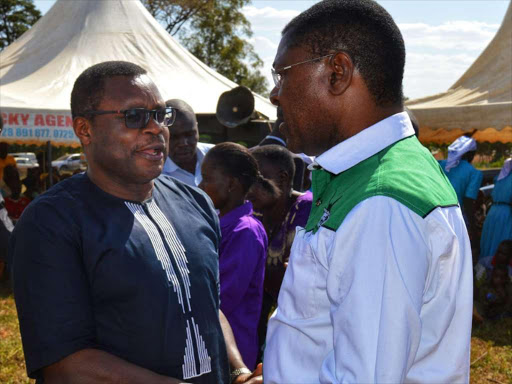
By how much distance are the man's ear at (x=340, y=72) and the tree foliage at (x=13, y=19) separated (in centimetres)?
4279

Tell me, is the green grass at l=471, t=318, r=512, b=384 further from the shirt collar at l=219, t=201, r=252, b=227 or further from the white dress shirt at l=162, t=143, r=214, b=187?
the shirt collar at l=219, t=201, r=252, b=227

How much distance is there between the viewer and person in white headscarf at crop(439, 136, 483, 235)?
7.00m

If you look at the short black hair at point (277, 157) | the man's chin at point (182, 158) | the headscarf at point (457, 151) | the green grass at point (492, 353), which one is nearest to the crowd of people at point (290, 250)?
the short black hair at point (277, 157)

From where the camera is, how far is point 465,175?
702 centimetres

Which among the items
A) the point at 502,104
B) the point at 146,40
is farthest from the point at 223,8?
the point at 502,104

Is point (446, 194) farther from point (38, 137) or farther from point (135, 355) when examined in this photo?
point (38, 137)

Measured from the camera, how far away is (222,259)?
2527 mm

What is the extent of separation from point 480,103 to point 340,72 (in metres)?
6.96

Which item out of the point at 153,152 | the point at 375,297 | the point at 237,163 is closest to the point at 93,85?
the point at 153,152

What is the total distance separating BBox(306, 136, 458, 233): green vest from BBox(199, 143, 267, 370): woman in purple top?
1219 millimetres

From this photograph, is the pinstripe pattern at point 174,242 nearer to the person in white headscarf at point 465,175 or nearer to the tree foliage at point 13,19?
the person in white headscarf at point 465,175

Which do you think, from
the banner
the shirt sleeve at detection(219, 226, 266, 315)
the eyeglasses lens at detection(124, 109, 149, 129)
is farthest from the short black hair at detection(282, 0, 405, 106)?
the banner

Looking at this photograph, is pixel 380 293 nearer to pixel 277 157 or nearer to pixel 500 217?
pixel 277 157

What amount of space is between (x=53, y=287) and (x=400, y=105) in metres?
1.09
